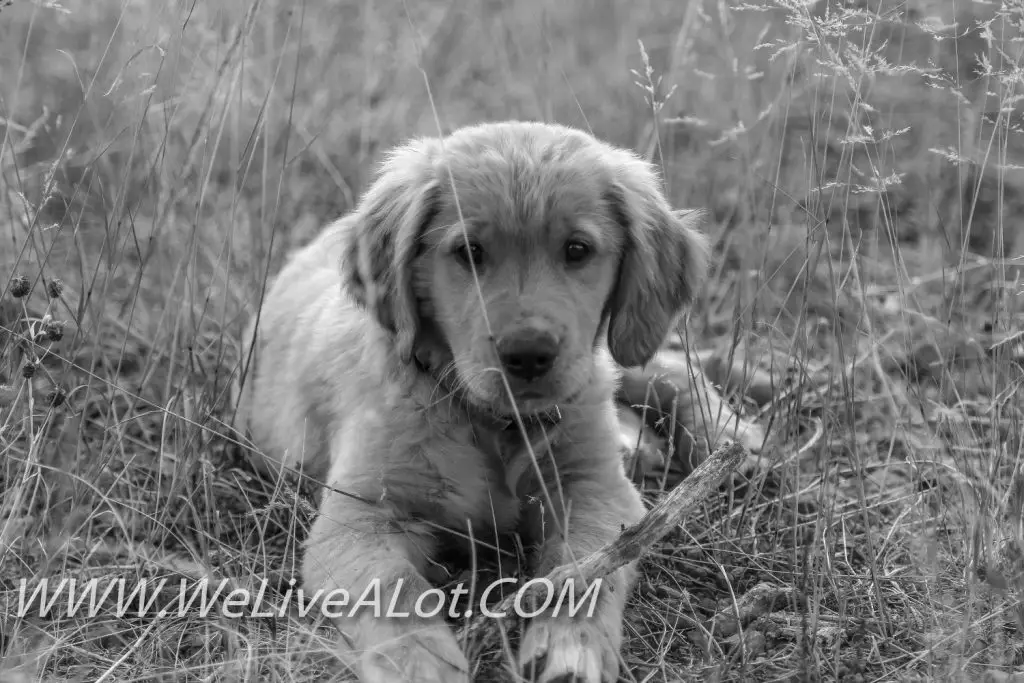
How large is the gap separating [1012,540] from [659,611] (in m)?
0.82

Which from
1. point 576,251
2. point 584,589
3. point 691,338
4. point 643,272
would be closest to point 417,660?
point 584,589

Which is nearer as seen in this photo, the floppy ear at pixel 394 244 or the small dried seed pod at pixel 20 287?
the small dried seed pod at pixel 20 287

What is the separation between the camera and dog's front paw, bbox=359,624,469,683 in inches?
92.5

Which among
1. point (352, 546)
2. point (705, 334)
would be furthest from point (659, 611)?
point (705, 334)

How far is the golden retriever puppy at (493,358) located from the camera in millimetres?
2600

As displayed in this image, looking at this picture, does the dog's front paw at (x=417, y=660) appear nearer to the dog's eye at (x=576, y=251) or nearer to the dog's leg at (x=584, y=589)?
the dog's leg at (x=584, y=589)

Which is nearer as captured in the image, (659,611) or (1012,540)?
(1012,540)

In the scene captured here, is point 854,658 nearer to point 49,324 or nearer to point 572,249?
point 572,249

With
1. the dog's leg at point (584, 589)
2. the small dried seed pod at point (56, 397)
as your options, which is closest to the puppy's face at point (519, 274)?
the dog's leg at point (584, 589)

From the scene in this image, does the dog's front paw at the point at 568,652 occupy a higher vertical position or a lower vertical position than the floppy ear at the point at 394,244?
lower

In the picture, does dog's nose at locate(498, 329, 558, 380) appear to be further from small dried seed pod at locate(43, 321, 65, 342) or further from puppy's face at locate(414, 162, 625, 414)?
small dried seed pod at locate(43, 321, 65, 342)

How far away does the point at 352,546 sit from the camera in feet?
8.97

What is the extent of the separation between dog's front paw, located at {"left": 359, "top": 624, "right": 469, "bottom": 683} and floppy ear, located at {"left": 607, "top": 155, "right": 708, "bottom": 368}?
0.93 m

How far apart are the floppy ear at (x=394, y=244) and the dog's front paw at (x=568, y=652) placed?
77cm
